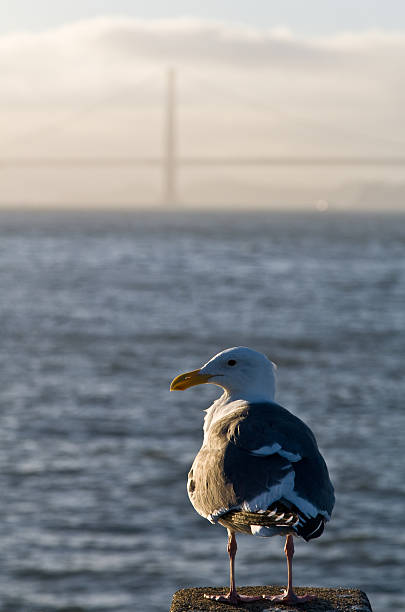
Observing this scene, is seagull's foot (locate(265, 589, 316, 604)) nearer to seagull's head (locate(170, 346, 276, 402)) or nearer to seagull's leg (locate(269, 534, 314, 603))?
seagull's leg (locate(269, 534, 314, 603))

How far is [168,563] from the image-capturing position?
39.9ft

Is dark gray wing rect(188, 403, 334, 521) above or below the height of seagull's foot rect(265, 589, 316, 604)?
above

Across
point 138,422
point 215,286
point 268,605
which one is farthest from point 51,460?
point 215,286

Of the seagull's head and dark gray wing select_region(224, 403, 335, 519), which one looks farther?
the seagull's head

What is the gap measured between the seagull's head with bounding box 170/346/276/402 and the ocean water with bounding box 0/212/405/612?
7.58 metres

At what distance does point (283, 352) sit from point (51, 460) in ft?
45.9

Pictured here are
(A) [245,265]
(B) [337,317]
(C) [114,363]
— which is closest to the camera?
(C) [114,363]

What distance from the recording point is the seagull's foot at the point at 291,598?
370 cm

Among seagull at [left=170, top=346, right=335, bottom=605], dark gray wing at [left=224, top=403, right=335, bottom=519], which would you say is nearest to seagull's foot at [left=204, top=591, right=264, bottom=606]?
seagull at [left=170, top=346, right=335, bottom=605]

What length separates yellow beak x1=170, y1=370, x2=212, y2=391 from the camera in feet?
13.2

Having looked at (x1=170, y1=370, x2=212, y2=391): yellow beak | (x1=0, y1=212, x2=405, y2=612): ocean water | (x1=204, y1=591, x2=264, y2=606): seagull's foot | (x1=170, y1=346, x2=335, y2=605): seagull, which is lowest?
(x1=0, y1=212, x2=405, y2=612): ocean water

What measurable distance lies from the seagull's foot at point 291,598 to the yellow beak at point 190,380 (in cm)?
85

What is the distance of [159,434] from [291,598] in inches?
572

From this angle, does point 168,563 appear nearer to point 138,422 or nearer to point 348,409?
point 138,422
